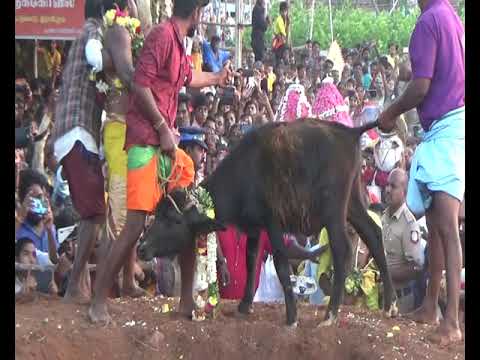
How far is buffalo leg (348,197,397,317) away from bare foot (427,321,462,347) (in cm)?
60

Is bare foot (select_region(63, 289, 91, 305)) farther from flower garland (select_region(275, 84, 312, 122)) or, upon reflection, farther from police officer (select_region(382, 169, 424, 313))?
flower garland (select_region(275, 84, 312, 122))

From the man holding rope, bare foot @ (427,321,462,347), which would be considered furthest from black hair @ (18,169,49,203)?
bare foot @ (427,321,462,347)

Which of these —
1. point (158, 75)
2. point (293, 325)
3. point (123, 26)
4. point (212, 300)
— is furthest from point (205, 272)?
point (123, 26)

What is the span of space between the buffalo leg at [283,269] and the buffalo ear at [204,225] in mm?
397

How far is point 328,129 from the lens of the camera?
6543mm

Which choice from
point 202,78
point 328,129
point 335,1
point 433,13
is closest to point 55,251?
point 202,78

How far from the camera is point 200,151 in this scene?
330 inches

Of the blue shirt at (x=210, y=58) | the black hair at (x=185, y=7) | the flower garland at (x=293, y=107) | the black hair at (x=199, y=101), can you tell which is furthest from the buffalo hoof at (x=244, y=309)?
the blue shirt at (x=210, y=58)

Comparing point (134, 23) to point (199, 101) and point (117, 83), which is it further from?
point (199, 101)

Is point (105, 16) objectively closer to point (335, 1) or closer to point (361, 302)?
point (361, 302)

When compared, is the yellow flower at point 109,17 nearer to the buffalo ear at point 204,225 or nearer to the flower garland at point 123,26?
the flower garland at point 123,26

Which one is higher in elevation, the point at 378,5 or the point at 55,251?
the point at 378,5

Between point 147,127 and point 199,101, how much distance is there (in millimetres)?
4204
